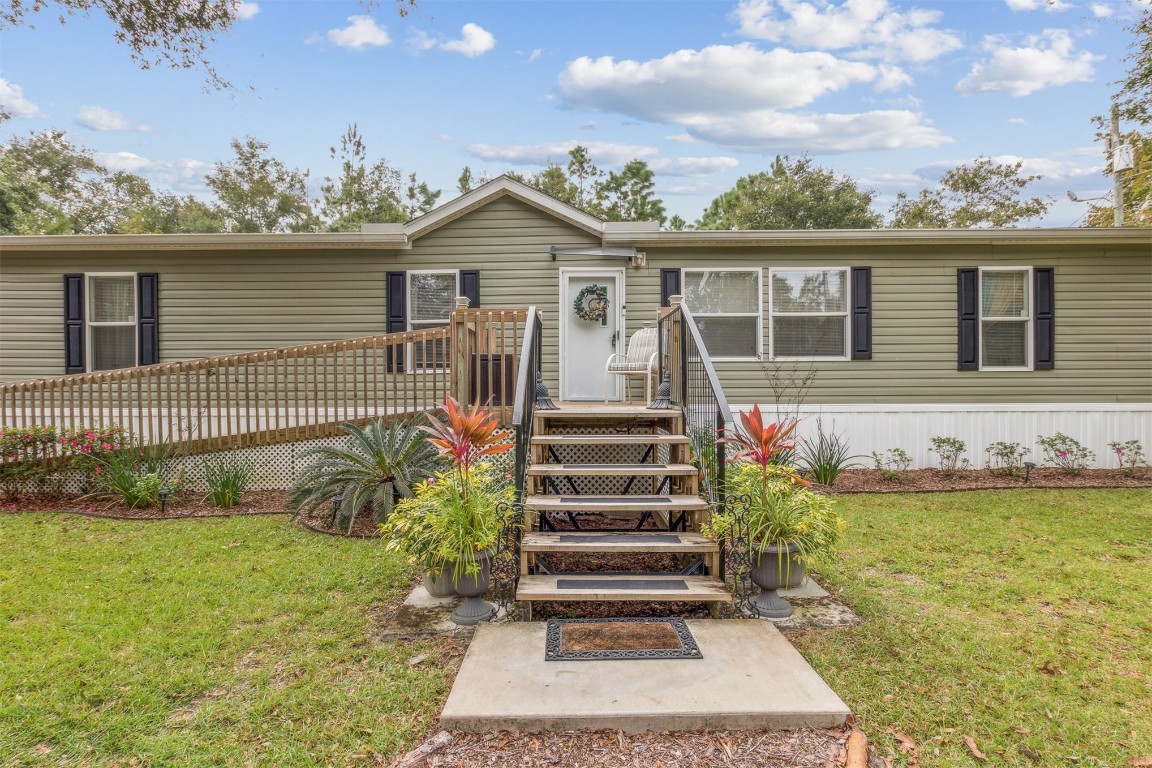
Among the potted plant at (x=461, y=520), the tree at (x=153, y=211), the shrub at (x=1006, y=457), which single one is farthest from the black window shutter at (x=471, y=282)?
the tree at (x=153, y=211)

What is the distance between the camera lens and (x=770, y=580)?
3.27 metres

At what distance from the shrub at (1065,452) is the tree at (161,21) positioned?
392 inches

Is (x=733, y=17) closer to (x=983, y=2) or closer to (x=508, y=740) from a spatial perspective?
(x=983, y=2)

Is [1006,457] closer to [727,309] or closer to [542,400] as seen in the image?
[727,309]

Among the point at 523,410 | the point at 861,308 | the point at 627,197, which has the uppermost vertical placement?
the point at 627,197

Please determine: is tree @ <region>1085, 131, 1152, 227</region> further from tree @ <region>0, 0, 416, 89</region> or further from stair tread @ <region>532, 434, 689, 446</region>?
tree @ <region>0, 0, 416, 89</region>

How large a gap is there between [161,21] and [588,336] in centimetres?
629

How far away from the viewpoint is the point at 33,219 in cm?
1770

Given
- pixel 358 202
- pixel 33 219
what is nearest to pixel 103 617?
pixel 33 219

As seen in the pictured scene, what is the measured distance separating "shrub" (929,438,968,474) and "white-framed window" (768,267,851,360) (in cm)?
169

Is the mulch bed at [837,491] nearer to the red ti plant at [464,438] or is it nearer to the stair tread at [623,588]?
the red ti plant at [464,438]

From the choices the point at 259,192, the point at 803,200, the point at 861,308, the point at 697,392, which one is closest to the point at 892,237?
the point at 861,308

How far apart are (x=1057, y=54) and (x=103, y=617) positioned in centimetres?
1683

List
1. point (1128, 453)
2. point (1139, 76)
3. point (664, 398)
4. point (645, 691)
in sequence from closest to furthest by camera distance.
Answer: point (645, 691)
point (664, 398)
point (1128, 453)
point (1139, 76)
